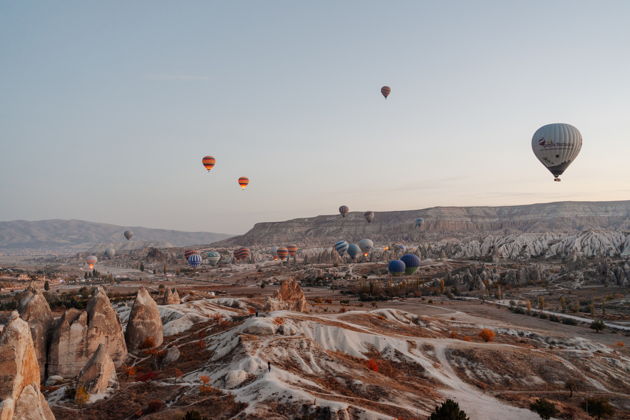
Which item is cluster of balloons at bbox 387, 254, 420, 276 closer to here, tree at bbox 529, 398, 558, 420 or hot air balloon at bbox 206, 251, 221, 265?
tree at bbox 529, 398, 558, 420

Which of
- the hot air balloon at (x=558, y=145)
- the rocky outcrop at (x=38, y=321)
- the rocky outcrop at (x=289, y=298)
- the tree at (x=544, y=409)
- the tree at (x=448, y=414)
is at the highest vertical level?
the hot air balloon at (x=558, y=145)

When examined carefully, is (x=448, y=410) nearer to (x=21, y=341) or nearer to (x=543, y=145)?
(x=21, y=341)

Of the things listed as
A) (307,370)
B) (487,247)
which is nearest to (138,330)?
(307,370)

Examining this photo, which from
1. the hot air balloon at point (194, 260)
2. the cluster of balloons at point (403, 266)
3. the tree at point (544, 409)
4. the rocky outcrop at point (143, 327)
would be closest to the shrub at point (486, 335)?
the tree at point (544, 409)

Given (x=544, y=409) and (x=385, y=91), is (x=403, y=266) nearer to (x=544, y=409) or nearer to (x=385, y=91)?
(x=385, y=91)

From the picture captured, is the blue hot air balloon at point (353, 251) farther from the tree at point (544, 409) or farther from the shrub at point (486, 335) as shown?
the tree at point (544, 409)

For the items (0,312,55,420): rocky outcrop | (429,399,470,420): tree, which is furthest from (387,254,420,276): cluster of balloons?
(0,312,55,420): rocky outcrop
